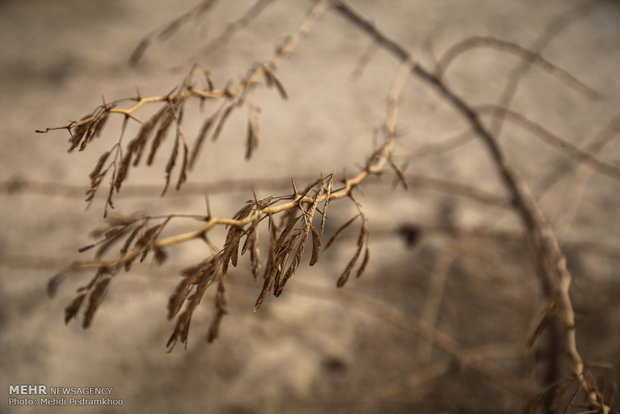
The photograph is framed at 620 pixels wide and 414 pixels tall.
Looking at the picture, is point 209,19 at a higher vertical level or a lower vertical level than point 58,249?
higher

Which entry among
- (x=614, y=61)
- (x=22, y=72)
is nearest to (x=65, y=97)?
(x=22, y=72)

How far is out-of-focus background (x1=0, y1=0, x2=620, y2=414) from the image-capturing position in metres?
1.08

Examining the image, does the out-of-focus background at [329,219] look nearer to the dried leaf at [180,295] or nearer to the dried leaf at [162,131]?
the dried leaf at [162,131]

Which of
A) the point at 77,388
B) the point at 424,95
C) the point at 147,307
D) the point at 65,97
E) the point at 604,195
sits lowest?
the point at 77,388

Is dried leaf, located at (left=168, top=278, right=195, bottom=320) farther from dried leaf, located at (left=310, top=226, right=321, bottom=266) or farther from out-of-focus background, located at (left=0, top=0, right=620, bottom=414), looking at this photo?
out-of-focus background, located at (left=0, top=0, right=620, bottom=414)

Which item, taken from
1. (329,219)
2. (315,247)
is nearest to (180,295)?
(315,247)

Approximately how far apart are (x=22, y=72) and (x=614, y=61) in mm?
2433

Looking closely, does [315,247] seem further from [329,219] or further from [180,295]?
[329,219]

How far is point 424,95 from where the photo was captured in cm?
190

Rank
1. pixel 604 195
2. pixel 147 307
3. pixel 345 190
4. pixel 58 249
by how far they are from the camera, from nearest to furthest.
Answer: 1. pixel 345 190
2. pixel 147 307
3. pixel 58 249
4. pixel 604 195

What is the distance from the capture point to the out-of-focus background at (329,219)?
1078 mm

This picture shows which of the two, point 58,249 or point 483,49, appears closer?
point 58,249

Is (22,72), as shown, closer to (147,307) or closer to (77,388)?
(147,307)

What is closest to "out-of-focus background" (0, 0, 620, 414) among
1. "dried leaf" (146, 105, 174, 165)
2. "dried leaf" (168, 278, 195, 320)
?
"dried leaf" (146, 105, 174, 165)
